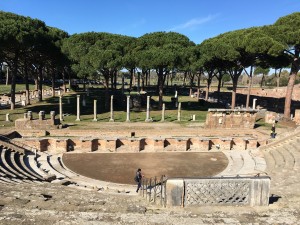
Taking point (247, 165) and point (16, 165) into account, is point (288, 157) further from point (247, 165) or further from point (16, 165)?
point (16, 165)

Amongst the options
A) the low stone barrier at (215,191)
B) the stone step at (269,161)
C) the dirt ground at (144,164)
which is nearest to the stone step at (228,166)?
the dirt ground at (144,164)

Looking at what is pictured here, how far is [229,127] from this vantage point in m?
29.0

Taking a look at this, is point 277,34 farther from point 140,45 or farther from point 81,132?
point 81,132

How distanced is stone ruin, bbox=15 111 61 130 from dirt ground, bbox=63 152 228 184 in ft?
15.7

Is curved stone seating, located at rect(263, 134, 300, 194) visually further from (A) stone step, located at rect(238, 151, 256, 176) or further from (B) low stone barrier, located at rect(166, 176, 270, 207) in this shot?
(B) low stone barrier, located at rect(166, 176, 270, 207)

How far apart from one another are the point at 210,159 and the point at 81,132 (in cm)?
1106

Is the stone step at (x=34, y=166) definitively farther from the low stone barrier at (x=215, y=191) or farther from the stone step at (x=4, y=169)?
the low stone barrier at (x=215, y=191)

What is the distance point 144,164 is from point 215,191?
1144 cm

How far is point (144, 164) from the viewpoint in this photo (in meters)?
20.8

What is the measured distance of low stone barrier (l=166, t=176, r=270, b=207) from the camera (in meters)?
9.62

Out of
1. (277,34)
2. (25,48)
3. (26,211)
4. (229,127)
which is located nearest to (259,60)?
(277,34)

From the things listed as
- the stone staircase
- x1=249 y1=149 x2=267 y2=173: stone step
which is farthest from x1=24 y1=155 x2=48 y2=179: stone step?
x1=249 y1=149 x2=267 y2=173: stone step

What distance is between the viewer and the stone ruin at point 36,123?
83.4ft

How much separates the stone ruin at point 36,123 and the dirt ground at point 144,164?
4778 mm
